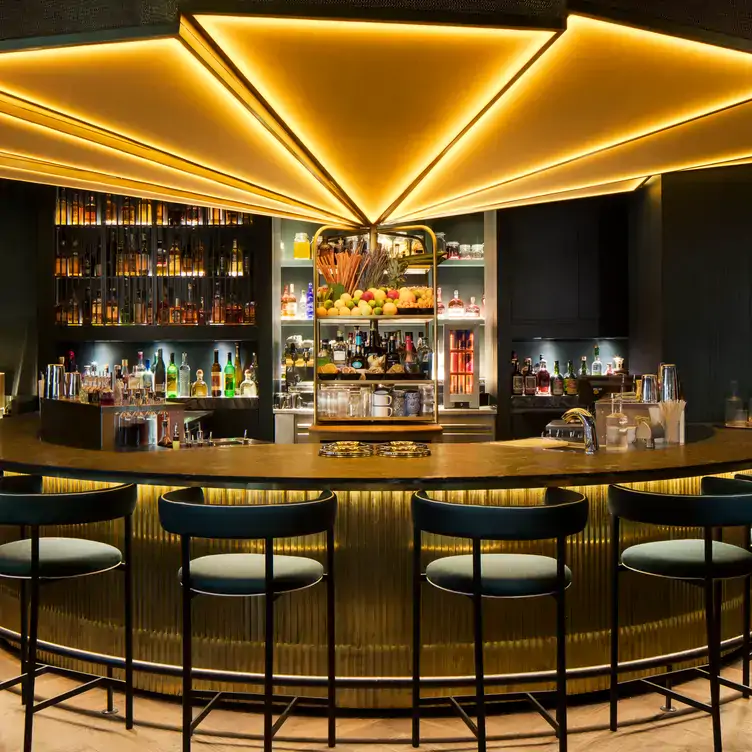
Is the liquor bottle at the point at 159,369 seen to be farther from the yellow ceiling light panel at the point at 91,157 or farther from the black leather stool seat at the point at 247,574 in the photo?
the black leather stool seat at the point at 247,574

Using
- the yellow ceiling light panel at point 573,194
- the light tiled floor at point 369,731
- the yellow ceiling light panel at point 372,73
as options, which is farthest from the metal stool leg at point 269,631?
the yellow ceiling light panel at point 573,194

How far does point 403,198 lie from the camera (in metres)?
5.91

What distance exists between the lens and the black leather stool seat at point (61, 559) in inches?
117

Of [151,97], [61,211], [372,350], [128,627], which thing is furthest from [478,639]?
[61,211]

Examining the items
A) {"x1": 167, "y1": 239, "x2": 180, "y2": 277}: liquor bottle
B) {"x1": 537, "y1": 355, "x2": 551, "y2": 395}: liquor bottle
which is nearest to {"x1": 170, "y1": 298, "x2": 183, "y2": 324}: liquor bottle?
{"x1": 167, "y1": 239, "x2": 180, "y2": 277}: liquor bottle

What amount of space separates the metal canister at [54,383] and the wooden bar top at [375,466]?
523mm

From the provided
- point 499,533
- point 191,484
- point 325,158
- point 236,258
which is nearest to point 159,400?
point 191,484

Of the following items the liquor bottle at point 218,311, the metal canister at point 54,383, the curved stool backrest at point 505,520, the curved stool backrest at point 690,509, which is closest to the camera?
the curved stool backrest at point 505,520

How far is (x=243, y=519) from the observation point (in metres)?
2.60

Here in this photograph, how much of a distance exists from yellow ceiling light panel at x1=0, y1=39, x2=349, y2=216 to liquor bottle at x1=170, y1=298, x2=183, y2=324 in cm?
243

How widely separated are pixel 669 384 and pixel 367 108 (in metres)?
2.02

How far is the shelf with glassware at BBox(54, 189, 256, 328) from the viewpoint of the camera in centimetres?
708

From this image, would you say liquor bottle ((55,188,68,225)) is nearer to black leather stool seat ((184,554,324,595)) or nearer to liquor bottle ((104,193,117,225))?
liquor bottle ((104,193,117,225))

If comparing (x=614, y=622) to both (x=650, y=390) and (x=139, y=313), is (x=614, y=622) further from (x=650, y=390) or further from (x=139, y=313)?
(x=139, y=313)
